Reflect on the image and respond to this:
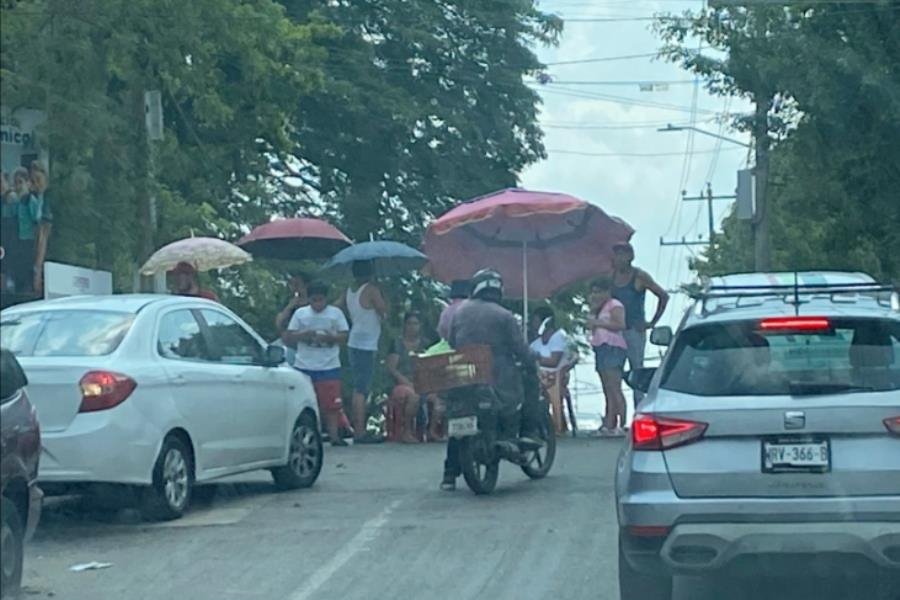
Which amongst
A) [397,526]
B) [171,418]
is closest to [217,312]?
[171,418]

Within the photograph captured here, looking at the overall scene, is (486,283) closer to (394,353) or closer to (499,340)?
(499,340)

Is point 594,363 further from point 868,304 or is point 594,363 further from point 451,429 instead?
point 868,304

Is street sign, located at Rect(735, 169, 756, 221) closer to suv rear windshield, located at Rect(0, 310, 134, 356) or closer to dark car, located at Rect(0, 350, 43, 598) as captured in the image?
suv rear windshield, located at Rect(0, 310, 134, 356)

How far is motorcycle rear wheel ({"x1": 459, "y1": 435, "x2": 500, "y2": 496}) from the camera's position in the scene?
534 inches

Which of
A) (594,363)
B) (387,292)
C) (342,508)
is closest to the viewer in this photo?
(342,508)

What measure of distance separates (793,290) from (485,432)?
4875mm

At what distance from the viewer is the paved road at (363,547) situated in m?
10.1

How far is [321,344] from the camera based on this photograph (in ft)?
59.9

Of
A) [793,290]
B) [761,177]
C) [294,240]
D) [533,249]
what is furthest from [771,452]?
[761,177]

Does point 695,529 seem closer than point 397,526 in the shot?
Yes

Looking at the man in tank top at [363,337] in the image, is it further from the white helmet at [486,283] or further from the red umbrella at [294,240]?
the white helmet at [486,283]

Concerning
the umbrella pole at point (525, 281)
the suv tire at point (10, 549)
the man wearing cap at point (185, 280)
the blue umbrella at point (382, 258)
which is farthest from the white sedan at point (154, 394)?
the umbrella pole at point (525, 281)

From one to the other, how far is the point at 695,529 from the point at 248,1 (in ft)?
53.3

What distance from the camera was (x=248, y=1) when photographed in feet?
76.3
